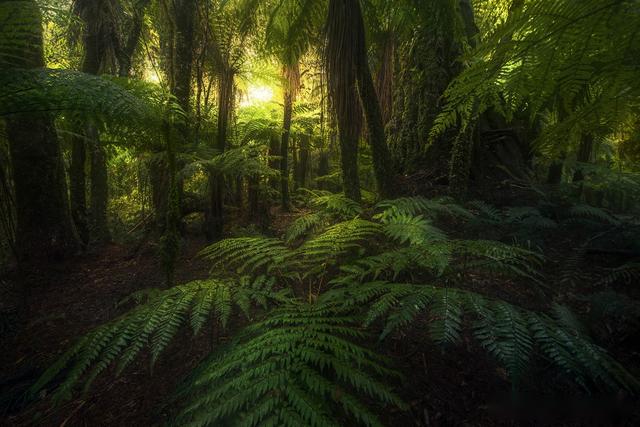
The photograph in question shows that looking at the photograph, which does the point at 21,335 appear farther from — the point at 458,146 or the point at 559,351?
the point at 458,146

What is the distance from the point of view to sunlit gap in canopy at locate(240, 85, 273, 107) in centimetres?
810

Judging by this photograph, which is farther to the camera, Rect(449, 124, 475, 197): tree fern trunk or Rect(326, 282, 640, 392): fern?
Rect(449, 124, 475, 197): tree fern trunk

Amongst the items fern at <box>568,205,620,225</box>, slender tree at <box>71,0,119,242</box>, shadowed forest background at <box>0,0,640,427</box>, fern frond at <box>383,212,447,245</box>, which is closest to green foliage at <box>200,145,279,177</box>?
shadowed forest background at <box>0,0,640,427</box>

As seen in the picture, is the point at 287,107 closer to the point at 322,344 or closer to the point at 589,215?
the point at 589,215

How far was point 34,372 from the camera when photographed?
2430 millimetres

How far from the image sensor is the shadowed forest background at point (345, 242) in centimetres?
111

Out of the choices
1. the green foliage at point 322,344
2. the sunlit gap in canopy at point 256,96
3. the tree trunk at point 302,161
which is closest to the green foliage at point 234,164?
the green foliage at point 322,344

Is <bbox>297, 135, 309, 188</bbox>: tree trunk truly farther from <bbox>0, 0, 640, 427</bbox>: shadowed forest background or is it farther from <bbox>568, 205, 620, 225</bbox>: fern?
<bbox>568, 205, 620, 225</bbox>: fern

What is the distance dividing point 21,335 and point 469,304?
3991 millimetres

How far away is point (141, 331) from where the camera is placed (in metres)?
1.24

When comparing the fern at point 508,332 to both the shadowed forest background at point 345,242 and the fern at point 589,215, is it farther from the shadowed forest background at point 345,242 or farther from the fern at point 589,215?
the fern at point 589,215

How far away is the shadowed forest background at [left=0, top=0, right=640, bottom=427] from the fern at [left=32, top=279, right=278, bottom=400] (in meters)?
0.01

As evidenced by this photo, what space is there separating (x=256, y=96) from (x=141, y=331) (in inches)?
326

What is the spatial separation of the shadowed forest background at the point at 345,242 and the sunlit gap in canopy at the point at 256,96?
0.82 meters
